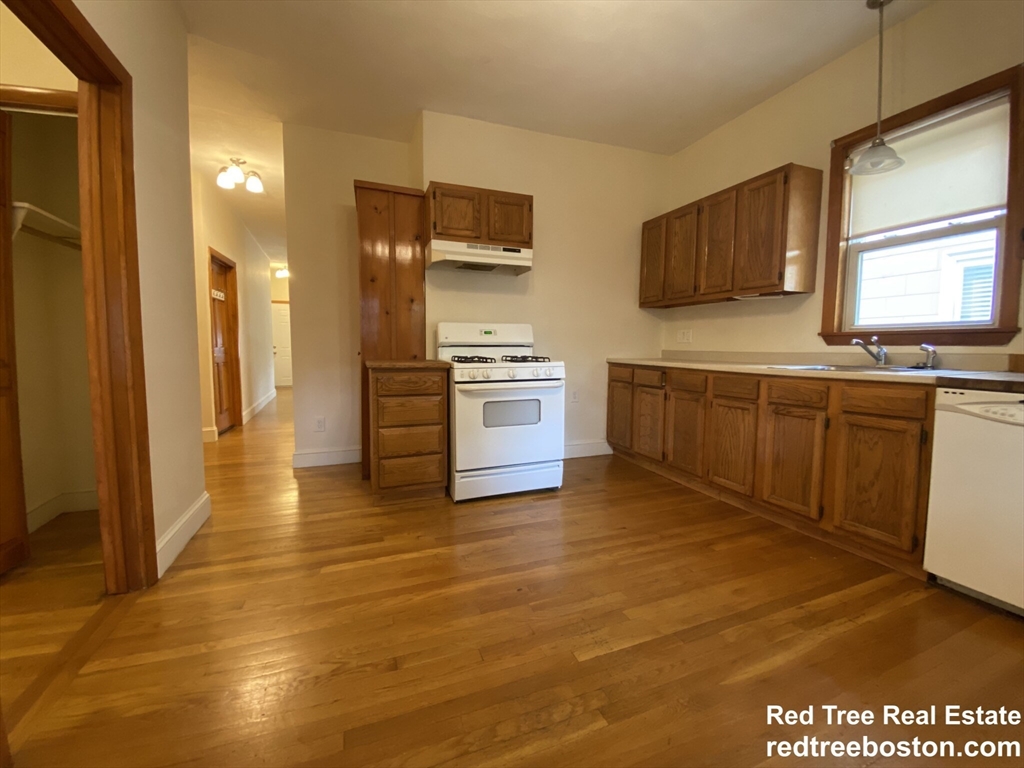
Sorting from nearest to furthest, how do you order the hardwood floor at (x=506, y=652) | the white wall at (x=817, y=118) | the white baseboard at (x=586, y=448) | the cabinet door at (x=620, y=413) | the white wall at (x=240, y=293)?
the hardwood floor at (x=506, y=652), the white wall at (x=817, y=118), the cabinet door at (x=620, y=413), the white baseboard at (x=586, y=448), the white wall at (x=240, y=293)

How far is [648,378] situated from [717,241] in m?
1.10

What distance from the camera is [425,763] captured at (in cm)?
94

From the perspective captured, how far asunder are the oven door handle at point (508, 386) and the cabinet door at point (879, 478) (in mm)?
1529

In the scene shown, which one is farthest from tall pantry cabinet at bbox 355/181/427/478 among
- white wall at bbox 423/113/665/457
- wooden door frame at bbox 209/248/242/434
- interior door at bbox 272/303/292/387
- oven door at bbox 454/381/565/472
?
interior door at bbox 272/303/292/387

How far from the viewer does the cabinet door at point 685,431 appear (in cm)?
273

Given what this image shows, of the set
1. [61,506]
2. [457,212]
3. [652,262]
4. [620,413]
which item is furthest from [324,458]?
[652,262]

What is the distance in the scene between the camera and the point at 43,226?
6.55ft

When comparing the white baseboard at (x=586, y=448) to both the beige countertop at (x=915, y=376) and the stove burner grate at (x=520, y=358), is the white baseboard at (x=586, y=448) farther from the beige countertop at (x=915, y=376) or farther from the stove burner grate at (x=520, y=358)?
the beige countertop at (x=915, y=376)

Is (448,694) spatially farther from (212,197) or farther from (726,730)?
(212,197)

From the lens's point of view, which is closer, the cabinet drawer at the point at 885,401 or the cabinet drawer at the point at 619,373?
the cabinet drawer at the point at 885,401

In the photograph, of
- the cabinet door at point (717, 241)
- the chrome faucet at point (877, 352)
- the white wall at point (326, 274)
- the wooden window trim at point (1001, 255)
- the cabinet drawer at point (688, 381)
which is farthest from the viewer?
the white wall at point (326, 274)

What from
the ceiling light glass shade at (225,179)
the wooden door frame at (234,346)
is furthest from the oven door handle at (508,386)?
the wooden door frame at (234,346)

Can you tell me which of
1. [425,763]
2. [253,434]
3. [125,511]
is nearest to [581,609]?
[425,763]

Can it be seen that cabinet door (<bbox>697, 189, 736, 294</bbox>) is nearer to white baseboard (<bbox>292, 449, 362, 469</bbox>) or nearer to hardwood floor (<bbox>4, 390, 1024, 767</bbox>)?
hardwood floor (<bbox>4, 390, 1024, 767</bbox>)
